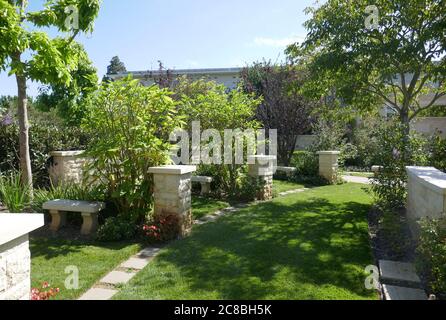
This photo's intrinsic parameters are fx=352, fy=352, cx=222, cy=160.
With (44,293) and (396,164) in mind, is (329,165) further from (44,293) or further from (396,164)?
(44,293)

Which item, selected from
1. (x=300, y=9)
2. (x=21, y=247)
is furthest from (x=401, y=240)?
(x=300, y=9)

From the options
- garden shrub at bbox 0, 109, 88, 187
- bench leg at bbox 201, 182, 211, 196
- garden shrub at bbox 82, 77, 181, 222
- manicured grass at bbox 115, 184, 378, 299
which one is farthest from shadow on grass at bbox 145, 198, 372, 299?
garden shrub at bbox 0, 109, 88, 187

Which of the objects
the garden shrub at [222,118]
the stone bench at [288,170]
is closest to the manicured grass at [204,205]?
the garden shrub at [222,118]

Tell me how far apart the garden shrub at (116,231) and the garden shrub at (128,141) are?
0.81 feet

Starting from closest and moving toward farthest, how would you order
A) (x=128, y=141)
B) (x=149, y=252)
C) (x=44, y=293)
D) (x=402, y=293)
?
1. (x=44, y=293)
2. (x=402, y=293)
3. (x=149, y=252)
4. (x=128, y=141)

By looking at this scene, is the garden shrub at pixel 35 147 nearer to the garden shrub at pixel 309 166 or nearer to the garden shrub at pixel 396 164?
the garden shrub at pixel 396 164

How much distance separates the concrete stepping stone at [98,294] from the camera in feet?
12.1

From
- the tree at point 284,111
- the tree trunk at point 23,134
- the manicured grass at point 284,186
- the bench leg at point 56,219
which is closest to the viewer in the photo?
the bench leg at point 56,219

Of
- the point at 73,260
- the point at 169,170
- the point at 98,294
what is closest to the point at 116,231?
the point at 73,260

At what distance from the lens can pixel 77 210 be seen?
18.8ft

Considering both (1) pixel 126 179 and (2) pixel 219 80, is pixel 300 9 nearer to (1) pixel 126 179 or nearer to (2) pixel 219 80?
(1) pixel 126 179

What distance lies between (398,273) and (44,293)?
3864 mm

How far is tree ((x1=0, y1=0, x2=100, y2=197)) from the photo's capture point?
5053 mm
